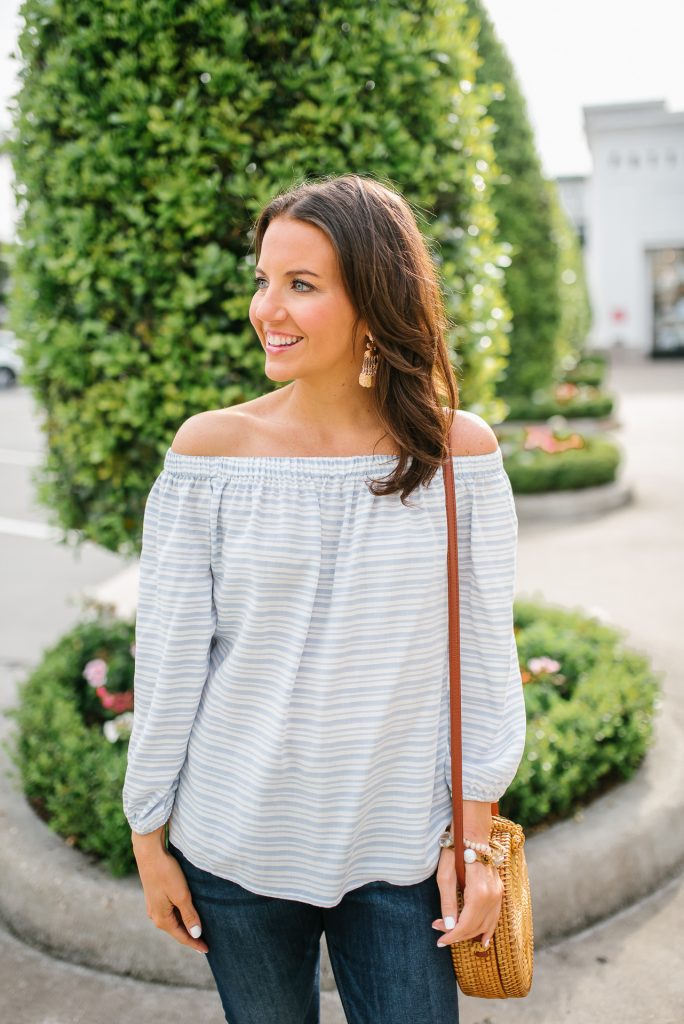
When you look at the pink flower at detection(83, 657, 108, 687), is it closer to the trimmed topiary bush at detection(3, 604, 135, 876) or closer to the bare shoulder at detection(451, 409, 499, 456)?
the trimmed topiary bush at detection(3, 604, 135, 876)

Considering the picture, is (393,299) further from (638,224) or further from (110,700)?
(638,224)

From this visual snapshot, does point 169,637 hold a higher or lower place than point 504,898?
higher

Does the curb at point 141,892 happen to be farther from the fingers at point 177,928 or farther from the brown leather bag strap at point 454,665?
the brown leather bag strap at point 454,665

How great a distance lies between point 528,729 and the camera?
2.93 metres

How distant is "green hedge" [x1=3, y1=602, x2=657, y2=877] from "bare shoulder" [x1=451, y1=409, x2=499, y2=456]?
54.7 inches

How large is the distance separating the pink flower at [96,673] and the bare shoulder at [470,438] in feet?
7.38

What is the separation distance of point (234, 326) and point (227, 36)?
2.66 ft

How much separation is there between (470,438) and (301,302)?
1.19 ft

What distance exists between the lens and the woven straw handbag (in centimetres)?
150

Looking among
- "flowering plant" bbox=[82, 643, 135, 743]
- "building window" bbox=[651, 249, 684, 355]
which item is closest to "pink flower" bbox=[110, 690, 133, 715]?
"flowering plant" bbox=[82, 643, 135, 743]

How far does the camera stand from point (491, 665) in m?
1.56

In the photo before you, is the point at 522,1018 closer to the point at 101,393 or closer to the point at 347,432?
the point at 347,432

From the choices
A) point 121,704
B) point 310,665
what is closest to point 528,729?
point 121,704

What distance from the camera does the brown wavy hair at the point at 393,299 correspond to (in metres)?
1.46
